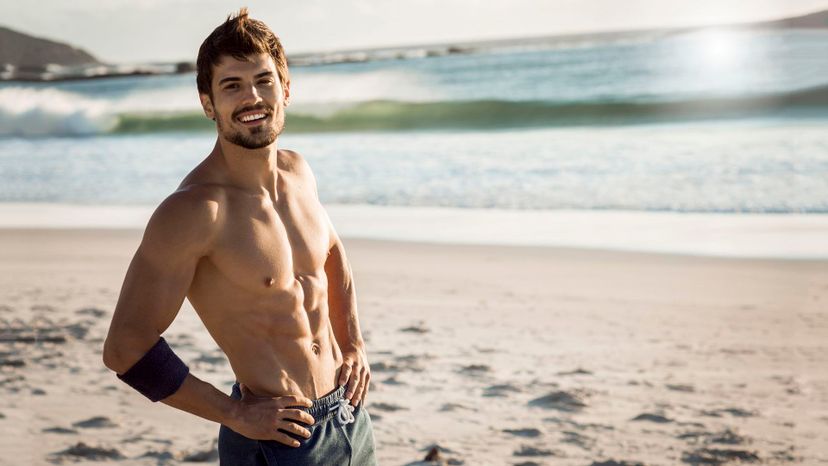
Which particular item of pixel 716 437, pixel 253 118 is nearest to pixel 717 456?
pixel 716 437

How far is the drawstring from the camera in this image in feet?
8.74

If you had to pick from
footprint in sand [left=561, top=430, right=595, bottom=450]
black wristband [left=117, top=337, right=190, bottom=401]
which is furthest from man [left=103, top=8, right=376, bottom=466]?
footprint in sand [left=561, top=430, right=595, bottom=450]

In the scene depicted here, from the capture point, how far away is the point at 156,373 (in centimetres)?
235

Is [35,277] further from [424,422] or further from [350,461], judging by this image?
[350,461]

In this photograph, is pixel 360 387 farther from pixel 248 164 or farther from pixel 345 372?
pixel 248 164

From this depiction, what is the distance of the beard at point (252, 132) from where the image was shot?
97.5 inches

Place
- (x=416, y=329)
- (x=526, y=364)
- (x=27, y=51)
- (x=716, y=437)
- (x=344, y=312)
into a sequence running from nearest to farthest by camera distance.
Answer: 1. (x=344, y=312)
2. (x=716, y=437)
3. (x=526, y=364)
4. (x=416, y=329)
5. (x=27, y=51)

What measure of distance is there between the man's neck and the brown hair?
14 centimetres


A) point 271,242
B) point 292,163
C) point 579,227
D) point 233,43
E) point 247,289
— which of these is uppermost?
point 233,43

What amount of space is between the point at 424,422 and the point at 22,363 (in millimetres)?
2743

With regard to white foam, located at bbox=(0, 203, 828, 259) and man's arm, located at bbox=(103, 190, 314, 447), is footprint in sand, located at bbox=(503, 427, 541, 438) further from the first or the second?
white foam, located at bbox=(0, 203, 828, 259)

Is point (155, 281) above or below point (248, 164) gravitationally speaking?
below

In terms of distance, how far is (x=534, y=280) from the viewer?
890 centimetres

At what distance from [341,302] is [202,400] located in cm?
64
